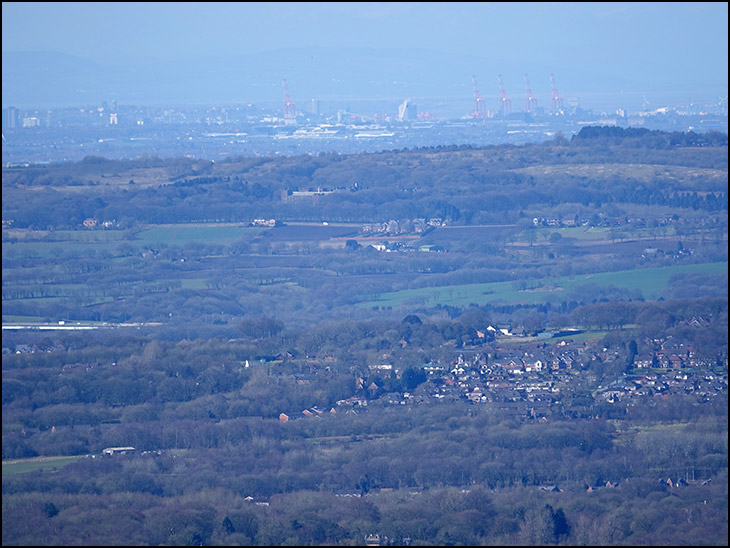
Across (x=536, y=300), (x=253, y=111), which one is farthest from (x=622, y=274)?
(x=253, y=111)

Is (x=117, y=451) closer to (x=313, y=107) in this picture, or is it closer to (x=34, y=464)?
(x=34, y=464)

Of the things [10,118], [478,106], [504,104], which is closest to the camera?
[10,118]

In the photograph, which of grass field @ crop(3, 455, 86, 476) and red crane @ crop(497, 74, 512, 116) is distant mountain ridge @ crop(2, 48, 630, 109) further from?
grass field @ crop(3, 455, 86, 476)

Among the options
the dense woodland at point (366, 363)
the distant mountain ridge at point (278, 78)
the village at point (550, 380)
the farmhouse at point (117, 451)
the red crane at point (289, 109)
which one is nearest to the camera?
the dense woodland at point (366, 363)

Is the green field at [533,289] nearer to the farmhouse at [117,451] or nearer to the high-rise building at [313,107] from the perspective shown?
the farmhouse at [117,451]

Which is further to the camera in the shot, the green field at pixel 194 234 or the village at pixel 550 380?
the green field at pixel 194 234

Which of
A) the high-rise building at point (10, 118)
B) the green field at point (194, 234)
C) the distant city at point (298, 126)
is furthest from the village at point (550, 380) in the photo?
the high-rise building at point (10, 118)

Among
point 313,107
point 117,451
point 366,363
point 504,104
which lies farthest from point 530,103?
point 117,451
